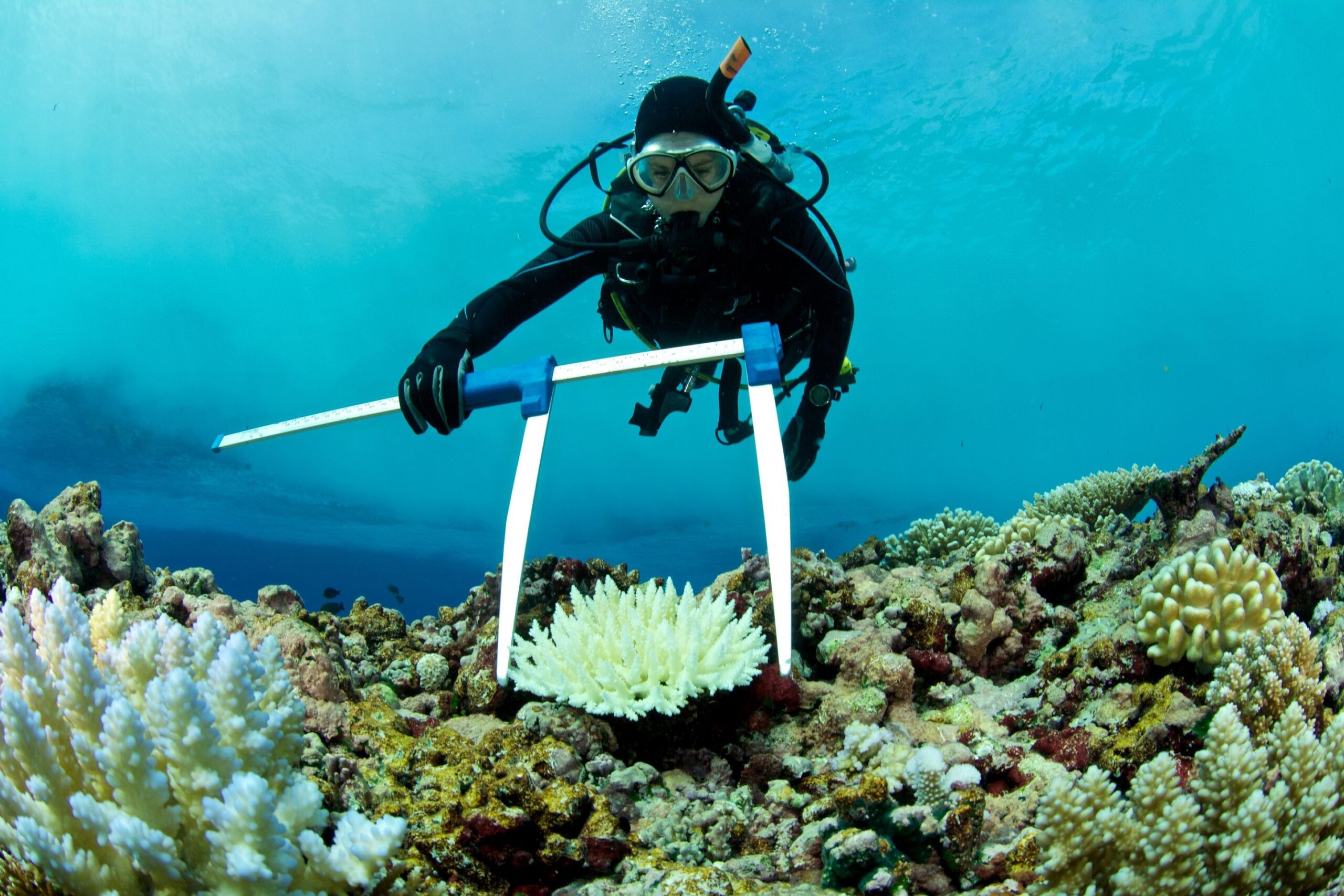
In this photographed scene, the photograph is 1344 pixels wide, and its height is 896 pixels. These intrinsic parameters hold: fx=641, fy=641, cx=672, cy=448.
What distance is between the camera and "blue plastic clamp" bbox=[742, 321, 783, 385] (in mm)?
2984

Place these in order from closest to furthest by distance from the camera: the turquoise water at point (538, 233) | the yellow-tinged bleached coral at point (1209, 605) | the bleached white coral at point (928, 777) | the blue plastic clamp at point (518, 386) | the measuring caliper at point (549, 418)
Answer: the bleached white coral at point (928, 777) < the measuring caliper at point (549, 418) < the yellow-tinged bleached coral at point (1209, 605) < the blue plastic clamp at point (518, 386) < the turquoise water at point (538, 233)

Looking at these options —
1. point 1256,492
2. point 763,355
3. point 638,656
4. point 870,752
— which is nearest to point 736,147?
point 763,355

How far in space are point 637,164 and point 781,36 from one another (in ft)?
53.7

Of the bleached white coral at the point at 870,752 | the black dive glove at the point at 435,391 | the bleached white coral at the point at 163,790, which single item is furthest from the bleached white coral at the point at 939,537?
the bleached white coral at the point at 163,790

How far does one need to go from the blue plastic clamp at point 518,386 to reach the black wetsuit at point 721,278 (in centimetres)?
58

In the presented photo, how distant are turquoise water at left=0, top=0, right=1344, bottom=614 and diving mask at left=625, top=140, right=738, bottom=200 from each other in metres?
4.75

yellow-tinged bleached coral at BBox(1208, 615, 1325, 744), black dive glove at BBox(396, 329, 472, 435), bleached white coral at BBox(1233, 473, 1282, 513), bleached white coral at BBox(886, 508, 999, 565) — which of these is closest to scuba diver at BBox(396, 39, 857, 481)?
black dive glove at BBox(396, 329, 472, 435)

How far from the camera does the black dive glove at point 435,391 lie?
3.19 m

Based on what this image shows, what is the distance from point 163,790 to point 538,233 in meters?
28.7

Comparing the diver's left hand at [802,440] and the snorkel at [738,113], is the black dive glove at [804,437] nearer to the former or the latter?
the diver's left hand at [802,440]

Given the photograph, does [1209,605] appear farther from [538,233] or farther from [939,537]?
[538,233]

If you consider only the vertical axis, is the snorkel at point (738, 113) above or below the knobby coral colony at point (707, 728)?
above

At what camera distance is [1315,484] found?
5.92 m

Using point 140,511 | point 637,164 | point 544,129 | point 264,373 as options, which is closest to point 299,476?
point 264,373
